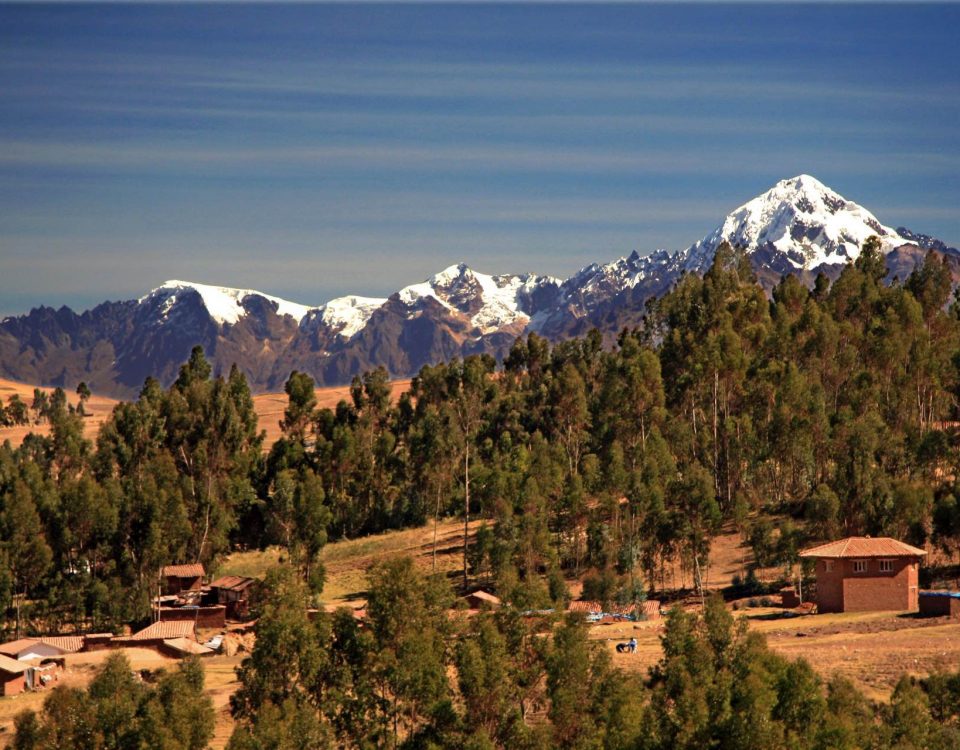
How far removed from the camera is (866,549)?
251 ft

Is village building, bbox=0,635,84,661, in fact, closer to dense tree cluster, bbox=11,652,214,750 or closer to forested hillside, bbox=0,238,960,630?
forested hillside, bbox=0,238,960,630

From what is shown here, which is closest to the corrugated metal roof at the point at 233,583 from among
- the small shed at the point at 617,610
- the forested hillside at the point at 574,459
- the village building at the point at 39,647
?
the forested hillside at the point at 574,459

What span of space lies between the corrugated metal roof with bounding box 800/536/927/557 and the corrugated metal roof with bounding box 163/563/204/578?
38917mm

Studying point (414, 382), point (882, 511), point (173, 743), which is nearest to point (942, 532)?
point (882, 511)

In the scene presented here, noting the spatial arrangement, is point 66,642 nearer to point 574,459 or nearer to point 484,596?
point 484,596

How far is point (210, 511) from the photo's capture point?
10062cm

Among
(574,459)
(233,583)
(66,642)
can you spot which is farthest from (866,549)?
(66,642)

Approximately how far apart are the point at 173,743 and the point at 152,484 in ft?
149

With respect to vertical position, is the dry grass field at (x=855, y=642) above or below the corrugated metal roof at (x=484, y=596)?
below

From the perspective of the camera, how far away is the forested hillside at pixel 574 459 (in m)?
87.7

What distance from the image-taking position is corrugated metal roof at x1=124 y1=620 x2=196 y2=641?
82.4m

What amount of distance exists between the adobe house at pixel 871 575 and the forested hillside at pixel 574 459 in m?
6.14

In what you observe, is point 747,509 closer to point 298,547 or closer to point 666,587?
point 666,587

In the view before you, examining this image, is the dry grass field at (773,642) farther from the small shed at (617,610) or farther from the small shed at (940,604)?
the small shed at (617,610)
